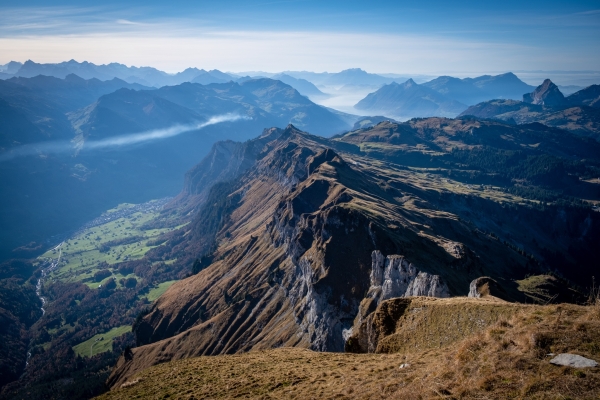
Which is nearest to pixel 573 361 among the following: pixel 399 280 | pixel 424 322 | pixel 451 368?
pixel 451 368

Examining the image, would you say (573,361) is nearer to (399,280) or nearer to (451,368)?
(451,368)

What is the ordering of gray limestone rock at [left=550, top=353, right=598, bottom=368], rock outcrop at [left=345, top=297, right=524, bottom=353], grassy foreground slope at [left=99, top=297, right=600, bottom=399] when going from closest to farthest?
gray limestone rock at [left=550, top=353, right=598, bottom=368], grassy foreground slope at [left=99, top=297, right=600, bottom=399], rock outcrop at [left=345, top=297, right=524, bottom=353]

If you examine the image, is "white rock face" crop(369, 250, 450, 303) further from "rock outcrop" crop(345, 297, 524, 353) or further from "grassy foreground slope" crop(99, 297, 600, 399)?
"grassy foreground slope" crop(99, 297, 600, 399)

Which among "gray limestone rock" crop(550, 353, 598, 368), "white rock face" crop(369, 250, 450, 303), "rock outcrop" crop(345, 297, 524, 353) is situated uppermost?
"gray limestone rock" crop(550, 353, 598, 368)

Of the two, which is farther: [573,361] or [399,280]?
[399,280]

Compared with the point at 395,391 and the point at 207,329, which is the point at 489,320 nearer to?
the point at 395,391

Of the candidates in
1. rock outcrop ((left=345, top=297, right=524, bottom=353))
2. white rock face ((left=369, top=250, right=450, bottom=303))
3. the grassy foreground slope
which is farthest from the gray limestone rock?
white rock face ((left=369, top=250, right=450, bottom=303))
